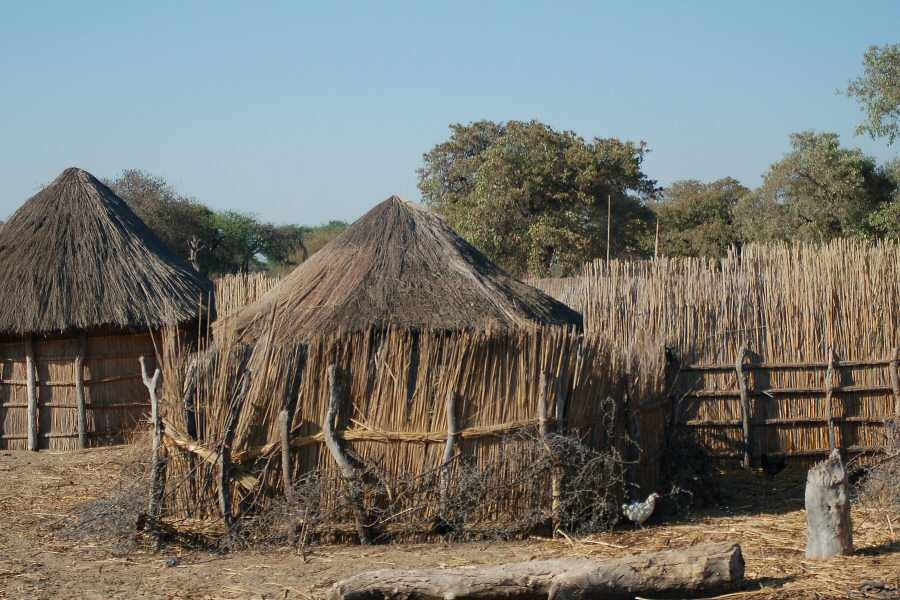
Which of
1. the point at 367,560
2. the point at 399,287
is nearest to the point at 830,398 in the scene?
the point at 399,287

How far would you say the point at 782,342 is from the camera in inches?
412

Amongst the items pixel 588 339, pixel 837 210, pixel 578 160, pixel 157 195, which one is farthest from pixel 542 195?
pixel 588 339

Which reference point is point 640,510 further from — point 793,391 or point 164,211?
point 164,211

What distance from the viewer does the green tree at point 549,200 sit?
2631 centimetres

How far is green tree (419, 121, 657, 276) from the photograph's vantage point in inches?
1036

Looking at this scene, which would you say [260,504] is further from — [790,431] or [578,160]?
[578,160]

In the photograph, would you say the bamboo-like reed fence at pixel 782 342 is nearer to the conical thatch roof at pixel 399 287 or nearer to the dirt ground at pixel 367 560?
the conical thatch roof at pixel 399 287

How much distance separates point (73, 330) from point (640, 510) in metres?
8.61

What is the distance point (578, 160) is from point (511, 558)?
69.1 feet

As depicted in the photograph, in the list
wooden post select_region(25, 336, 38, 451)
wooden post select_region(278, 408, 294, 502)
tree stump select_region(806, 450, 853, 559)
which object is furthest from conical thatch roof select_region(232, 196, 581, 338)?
wooden post select_region(25, 336, 38, 451)

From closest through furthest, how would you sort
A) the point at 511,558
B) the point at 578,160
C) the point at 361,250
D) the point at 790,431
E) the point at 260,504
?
→ 1. the point at 511,558
2. the point at 260,504
3. the point at 361,250
4. the point at 790,431
5. the point at 578,160

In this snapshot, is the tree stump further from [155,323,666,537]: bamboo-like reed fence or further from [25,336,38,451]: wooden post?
[25,336,38,451]: wooden post

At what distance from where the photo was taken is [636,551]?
22.0ft

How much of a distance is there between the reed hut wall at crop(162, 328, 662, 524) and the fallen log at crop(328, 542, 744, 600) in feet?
5.72
